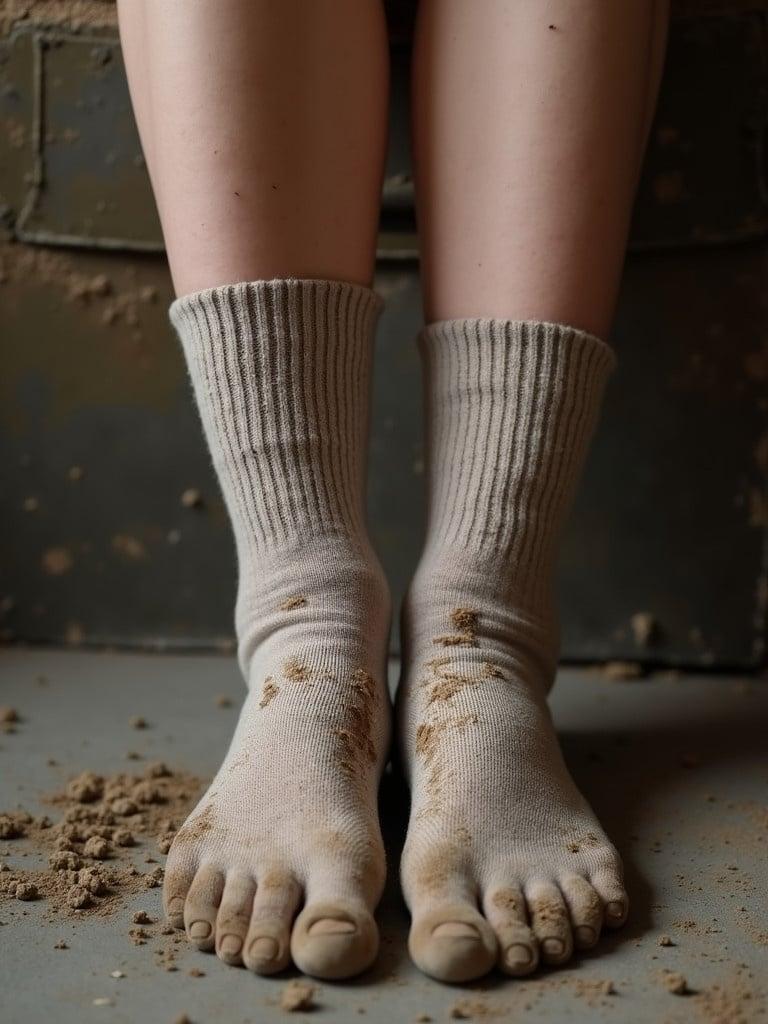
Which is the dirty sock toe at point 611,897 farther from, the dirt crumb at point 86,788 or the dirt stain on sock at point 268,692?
the dirt crumb at point 86,788

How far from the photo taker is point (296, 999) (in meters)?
0.45

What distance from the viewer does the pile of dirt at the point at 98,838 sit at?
1.84 ft

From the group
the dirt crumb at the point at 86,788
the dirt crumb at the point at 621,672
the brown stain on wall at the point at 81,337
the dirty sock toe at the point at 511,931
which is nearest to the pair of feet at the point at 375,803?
the dirty sock toe at the point at 511,931

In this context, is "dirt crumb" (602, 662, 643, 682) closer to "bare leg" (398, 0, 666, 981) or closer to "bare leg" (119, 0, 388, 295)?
"bare leg" (398, 0, 666, 981)

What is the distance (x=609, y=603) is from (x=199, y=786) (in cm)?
45

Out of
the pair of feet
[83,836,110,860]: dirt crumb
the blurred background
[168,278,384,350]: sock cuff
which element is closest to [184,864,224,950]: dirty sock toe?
the pair of feet

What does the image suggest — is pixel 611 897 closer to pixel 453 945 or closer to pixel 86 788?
pixel 453 945

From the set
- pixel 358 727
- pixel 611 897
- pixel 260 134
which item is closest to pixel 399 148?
pixel 260 134

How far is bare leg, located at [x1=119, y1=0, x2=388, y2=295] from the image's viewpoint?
2.12 ft

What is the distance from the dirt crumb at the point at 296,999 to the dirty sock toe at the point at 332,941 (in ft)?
0.04

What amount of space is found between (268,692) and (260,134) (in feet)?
1.08

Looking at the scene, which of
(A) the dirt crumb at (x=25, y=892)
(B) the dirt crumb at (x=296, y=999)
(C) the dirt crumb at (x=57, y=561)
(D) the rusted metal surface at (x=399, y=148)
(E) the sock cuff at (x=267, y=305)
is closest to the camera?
(B) the dirt crumb at (x=296, y=999)

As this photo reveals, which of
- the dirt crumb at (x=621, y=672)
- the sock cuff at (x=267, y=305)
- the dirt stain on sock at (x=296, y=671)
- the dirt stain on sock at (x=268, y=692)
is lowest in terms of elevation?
the dirt crumb at (x=621, y=672)

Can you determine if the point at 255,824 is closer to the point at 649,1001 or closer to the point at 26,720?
the point at 649,1001
